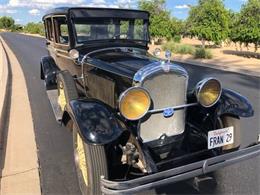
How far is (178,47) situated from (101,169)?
68.2ft

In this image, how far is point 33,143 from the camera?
5527 millimetres

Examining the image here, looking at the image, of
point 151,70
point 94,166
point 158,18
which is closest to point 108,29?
point 151,70

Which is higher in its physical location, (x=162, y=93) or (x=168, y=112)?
(x=162, y=93)

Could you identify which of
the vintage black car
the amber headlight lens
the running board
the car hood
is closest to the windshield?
the vintage black car

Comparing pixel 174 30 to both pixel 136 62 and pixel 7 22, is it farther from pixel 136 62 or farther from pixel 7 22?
pixel 7 22

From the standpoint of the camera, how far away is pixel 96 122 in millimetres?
3658

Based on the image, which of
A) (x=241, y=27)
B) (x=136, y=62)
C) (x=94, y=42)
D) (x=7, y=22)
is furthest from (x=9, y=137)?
(x=7, y=22)

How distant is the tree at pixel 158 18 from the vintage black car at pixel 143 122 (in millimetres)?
28087

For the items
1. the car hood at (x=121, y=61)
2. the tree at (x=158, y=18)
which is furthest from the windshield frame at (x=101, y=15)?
the tree at (x=158, y=18)

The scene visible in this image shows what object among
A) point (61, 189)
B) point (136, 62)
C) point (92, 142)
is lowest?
point (61, 189)

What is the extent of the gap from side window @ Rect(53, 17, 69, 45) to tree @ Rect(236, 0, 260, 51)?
15458 mm

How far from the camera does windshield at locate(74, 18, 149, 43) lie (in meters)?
5.52

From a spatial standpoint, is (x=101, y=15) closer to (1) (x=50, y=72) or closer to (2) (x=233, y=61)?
(1) (x=50, y=72)

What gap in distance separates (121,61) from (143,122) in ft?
3.69
